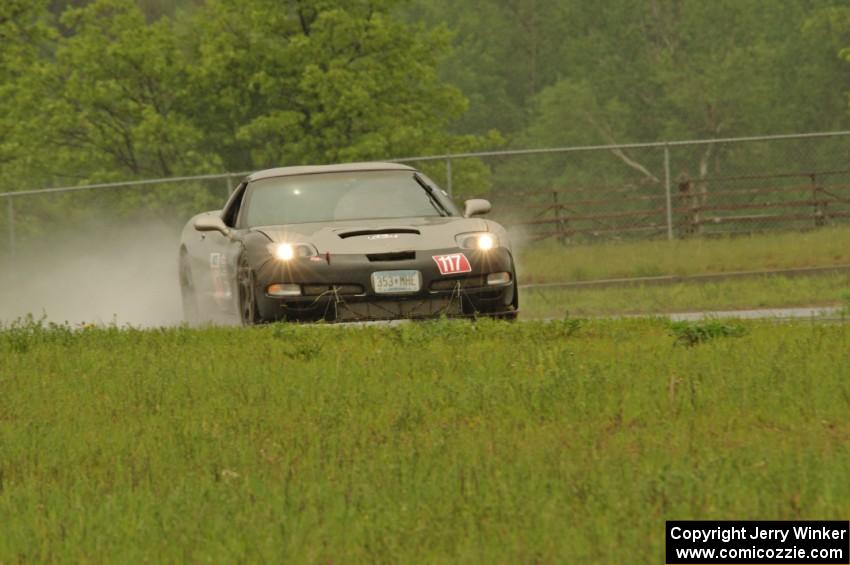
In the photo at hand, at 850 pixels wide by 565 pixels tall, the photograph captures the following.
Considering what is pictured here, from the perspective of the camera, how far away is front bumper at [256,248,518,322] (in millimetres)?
12875

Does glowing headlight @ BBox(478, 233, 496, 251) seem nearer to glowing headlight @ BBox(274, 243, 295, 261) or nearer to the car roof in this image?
glowing headlight @ BBox(274, 243, 295, 261)

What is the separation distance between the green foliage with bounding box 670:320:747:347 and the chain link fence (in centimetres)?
1161

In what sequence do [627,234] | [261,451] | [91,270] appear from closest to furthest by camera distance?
[261,451] < [91,270] < [627,234]

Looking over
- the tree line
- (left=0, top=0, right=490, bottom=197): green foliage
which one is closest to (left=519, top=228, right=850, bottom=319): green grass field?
(left=0, top=0, right=490, bottom=197): green foliage

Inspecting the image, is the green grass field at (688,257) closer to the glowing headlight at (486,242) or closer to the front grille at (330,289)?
the glowing headlight at (486,242)

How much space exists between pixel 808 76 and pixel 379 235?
64132 mm

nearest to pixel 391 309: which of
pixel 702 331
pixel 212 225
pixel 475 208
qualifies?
pixel 475 208

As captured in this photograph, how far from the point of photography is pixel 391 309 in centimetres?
1295

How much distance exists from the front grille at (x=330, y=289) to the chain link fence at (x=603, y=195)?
10168mm

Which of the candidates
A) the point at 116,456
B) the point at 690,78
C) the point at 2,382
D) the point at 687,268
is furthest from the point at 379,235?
the point at 690,78

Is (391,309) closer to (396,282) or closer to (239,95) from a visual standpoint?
(396,282)

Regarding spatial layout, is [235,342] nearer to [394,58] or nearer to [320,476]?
[320,476]

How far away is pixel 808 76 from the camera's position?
7444 cm

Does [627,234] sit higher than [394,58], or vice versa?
[394,58]
